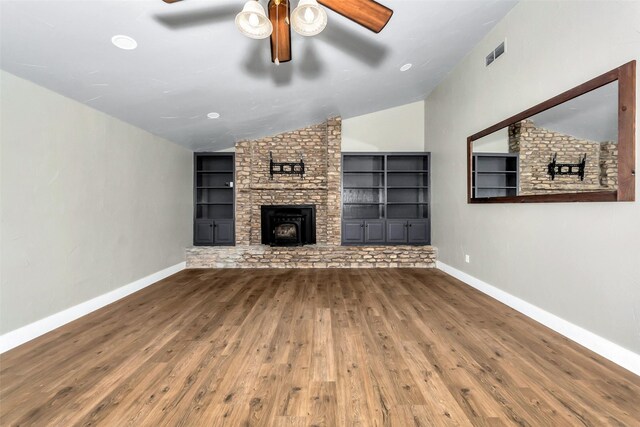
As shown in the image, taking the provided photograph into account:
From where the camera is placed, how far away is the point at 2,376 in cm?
179

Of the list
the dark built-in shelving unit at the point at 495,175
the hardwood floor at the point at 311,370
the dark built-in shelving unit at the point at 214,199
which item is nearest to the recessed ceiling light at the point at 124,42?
the hardwood floor at the point at 311,370

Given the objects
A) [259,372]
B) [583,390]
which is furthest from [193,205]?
[583,390]

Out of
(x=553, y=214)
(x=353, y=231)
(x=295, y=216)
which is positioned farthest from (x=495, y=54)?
(x=295, y=216)

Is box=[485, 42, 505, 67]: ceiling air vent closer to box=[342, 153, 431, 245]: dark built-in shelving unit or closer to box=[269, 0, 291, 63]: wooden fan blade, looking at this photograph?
box=[342, 153, 431, 245]: dark built-in shelving unit

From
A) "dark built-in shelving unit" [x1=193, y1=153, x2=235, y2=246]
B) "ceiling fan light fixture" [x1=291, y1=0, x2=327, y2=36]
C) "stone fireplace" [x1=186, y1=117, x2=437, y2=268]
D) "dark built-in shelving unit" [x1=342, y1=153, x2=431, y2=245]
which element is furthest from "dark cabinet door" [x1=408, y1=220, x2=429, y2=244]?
"ceiling fan light fixture" [x1=291, y1=0, x2=327, y2=36]

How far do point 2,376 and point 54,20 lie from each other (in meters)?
2.39

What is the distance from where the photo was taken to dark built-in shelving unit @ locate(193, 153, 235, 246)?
532 centimetres

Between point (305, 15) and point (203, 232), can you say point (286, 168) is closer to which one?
point (203, 232)

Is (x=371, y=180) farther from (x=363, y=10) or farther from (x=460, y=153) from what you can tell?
(x=363, y=10)

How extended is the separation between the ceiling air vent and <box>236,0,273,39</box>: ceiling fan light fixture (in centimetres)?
291

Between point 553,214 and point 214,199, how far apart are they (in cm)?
545

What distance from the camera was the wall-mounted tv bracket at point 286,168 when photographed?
5516 mm

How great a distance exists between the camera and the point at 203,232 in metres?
5.31

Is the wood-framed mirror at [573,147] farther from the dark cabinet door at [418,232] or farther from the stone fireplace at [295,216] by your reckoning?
the stone fireplace at [295,216]
